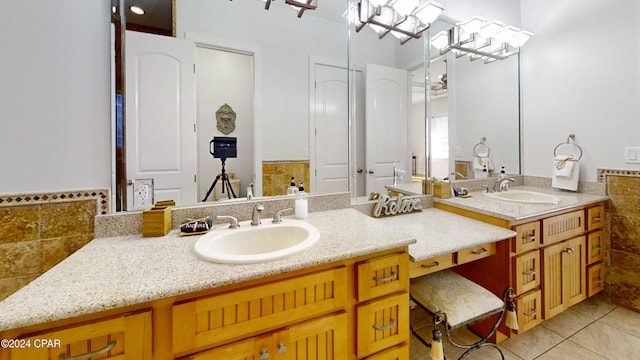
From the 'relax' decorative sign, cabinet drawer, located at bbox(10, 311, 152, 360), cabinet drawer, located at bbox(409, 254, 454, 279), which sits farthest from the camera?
the 'relax' decorative sign

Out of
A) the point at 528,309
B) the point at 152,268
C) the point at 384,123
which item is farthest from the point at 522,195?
the point at 152,268

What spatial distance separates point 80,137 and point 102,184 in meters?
0.22

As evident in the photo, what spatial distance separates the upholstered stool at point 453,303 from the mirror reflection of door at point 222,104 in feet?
3.67

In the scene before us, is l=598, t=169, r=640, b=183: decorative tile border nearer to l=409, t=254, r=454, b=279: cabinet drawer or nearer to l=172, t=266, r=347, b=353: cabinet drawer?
l=409, t=254, r=454, b=279: cabinet drawer

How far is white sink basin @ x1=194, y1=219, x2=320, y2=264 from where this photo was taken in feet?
3.52

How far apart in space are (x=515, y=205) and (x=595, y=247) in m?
0.80

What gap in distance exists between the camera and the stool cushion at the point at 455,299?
46.6 inches

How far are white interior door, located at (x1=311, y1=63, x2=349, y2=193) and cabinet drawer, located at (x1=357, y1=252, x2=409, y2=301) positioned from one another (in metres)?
0.70

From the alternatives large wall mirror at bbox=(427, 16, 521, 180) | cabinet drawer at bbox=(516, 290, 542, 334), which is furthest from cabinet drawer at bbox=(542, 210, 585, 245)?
large wall mirror at bbox=(427, 16, 521, 180)

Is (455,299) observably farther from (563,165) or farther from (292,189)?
(563,165)

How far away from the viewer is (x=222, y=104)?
1.37m

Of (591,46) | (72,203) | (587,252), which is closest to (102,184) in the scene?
(72,203)

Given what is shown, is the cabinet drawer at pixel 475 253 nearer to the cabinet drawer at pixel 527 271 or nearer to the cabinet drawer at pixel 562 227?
the cabinet drawer at pixel 527 271

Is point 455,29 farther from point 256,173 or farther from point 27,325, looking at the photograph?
point 27,325
